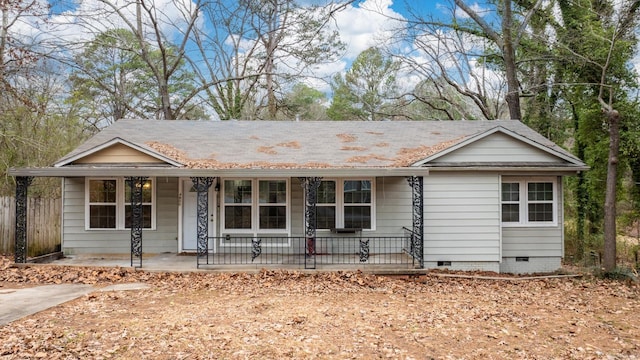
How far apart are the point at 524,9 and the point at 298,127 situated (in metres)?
13.6

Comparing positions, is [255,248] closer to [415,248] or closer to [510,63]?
[415,248]

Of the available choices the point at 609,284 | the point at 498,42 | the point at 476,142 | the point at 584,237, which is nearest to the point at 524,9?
the point at 498,42

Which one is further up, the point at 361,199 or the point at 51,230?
the point at 361,199

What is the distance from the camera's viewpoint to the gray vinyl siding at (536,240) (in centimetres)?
1042

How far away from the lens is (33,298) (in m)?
7.06

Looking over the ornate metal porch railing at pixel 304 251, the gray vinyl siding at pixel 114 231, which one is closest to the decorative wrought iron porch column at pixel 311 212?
the ornate metal porch railing at pixel 304 251

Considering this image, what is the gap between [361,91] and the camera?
95.6ft

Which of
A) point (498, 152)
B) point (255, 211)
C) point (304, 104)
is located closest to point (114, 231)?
point (255, 211)

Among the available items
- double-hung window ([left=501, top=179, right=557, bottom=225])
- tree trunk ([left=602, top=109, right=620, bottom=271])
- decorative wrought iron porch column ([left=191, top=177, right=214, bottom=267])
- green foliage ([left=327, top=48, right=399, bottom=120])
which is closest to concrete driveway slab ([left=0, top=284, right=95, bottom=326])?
decorative wrought iron porch column ([left=191, top=177, right=214, bottom=267])

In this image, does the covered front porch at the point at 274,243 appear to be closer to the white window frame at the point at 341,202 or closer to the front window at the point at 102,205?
the white window frame at the point at 341,202

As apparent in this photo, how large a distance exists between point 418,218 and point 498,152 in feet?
9.31

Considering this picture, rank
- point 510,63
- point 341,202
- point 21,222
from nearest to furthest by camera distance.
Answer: point 21,222 < point 341,202 < point 510,63

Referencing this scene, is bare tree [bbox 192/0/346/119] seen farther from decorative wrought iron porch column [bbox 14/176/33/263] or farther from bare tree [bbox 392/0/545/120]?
decorative wrought iron porch column [bbox 14/176/33/263]

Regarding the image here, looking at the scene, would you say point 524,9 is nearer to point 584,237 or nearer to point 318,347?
point 584,237
